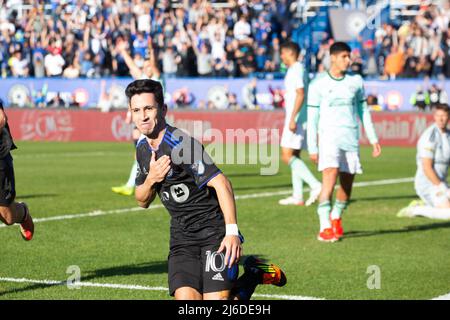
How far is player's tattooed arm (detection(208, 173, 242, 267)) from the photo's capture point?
6.36m

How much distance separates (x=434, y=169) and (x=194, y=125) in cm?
1801

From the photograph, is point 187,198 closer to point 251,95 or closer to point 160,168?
point 160,168

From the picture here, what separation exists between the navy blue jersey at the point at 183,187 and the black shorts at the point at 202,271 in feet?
0.43

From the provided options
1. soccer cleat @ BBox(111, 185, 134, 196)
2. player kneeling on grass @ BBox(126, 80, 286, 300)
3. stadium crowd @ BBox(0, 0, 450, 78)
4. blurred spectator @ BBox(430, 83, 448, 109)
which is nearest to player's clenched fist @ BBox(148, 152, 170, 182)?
player kneeling on grass @ BBox(126, 80, 286, 300)

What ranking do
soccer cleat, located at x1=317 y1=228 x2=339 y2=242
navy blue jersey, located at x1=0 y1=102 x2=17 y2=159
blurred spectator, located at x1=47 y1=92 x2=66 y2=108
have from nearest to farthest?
navy blue jersey, located at x1=0 y1=102 x2=17 y2=159
soccer cleat, located at x1=317 y1=228 x2=339 y2=242
blurred spectator, located at x1=47 y1=92 x2=66 y2=108

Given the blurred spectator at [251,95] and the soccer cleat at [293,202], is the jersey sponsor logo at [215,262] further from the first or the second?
the blurred spectator at [251,95]

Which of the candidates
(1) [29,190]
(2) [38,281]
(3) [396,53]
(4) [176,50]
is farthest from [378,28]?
(2) [38,281]

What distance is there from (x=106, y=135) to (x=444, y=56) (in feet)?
37.8

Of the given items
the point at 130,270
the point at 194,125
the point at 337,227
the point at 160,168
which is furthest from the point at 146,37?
the point at 160,168

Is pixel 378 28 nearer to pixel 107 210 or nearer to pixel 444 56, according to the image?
pixel 444 56

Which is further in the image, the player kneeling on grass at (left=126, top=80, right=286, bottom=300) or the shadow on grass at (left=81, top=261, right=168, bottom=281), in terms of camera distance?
the shadow on grass at (left=81, top=261, right=168, bottom=281)

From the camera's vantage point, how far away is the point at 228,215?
6.45m

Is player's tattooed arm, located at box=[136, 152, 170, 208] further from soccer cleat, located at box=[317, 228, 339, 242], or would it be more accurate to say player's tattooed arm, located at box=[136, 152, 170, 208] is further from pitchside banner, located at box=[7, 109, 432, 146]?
pitchside banner, located at box=[7, 109, 432, 146]

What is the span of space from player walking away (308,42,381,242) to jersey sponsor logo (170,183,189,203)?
5.27m
